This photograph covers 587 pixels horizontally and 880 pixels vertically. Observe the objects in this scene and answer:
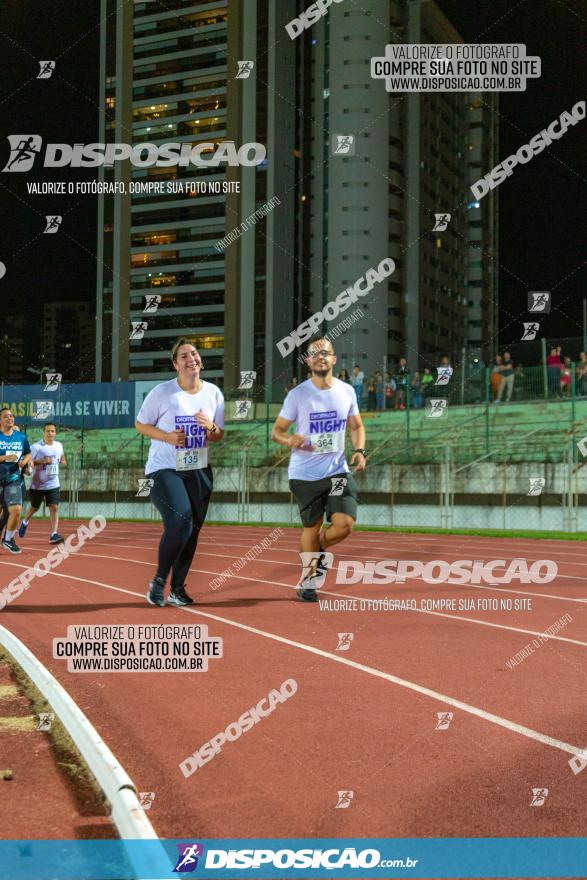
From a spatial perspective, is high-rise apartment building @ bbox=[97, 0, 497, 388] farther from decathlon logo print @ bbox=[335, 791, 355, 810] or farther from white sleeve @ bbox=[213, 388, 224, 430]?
decathlon logo print @ bbox=[335, 791, 355, 810]

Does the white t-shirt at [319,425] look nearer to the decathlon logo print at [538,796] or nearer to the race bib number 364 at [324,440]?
the race bib number 364 at [324,440]

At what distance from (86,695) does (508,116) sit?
135 meters

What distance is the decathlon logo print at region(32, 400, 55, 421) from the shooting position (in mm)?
45656

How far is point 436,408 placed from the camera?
25.2 meters

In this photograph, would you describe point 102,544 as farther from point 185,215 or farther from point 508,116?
point 508,116

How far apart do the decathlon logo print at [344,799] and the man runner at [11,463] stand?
10795 mm

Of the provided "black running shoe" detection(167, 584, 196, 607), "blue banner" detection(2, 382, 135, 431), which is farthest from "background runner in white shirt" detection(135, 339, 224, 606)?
"blue banner" detection(2, 382, 135, 431)

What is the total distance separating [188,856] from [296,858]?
306 millimetres

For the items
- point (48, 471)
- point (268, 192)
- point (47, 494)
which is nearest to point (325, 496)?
point (48, 471)

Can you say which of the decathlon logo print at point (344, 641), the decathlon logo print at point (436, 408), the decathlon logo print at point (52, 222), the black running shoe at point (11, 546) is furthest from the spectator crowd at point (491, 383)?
the decathlon logo print at point (344, 641)

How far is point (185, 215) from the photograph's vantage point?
107 metres

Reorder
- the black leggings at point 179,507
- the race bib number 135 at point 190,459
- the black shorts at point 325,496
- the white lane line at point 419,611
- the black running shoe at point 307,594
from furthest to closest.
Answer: the black running shoe at point 307,594, the black shorts at point 325,496, the race bib number 135 at point 190,459, the black leggings at point 179,507, the white lane line at point 419,611

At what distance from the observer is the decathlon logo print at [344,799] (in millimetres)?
3241

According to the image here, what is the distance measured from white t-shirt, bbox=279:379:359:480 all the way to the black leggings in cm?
85
